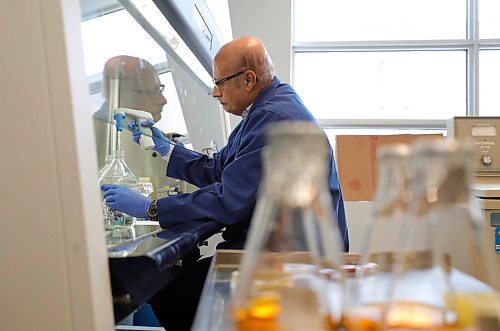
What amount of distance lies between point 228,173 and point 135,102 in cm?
48

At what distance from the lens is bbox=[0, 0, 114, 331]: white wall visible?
543 millimetres

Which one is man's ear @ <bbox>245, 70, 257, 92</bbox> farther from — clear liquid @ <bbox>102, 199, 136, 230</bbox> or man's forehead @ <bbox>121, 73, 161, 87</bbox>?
clear liquid @ <bbox>102, 199, 136, 230</bbox>

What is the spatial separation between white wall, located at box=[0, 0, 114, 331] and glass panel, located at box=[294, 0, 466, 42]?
11.8ft

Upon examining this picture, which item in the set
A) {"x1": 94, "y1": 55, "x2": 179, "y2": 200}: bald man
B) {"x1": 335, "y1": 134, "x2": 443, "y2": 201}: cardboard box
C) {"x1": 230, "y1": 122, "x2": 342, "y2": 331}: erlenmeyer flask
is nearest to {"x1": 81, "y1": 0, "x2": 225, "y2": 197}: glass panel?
{"x1": 94, "y1": 55, "x2": 179, "y2": 200}: bald man

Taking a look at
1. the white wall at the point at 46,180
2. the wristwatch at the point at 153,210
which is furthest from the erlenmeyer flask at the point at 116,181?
the white wall at the point at 46,180

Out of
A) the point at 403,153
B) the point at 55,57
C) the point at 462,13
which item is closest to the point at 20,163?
the point at 55,57

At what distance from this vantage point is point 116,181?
1.43 meters

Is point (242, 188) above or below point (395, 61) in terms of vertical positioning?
below

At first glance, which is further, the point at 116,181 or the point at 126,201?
the point at 116,181

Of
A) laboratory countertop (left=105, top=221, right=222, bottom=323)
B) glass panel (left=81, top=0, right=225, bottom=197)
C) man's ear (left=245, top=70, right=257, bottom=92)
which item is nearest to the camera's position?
laboratory countertop (left=105, top=221, right=222, bottom=323)

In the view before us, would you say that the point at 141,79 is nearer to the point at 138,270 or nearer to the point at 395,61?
the point at 138,270

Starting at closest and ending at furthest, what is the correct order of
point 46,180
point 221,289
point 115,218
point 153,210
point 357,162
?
1. point 46,180
2. point 221,289
3. point 153,210
4. point 115,218
5. point 357,162

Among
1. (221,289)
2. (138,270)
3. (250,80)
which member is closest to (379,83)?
(250,80)

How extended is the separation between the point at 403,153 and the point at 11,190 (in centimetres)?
46
